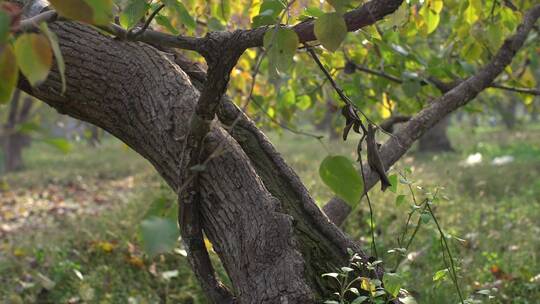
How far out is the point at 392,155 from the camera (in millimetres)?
2551

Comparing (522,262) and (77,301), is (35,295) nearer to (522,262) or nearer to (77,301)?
(77,301)

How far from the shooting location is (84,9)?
1.00m

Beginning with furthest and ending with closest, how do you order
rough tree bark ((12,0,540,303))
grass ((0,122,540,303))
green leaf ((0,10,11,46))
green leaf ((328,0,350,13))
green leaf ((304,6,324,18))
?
grass ((0,122,540,303)) < rough tree bark ((12,0,540,303)) < green leaf ((304,6,324,18)) < green leaf ((328,0,350,13)) < green leaf ((0,10,11,46))

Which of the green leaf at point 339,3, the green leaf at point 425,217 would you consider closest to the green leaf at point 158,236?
the green leaf at point 339,3

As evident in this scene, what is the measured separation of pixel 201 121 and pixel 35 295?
272 cm

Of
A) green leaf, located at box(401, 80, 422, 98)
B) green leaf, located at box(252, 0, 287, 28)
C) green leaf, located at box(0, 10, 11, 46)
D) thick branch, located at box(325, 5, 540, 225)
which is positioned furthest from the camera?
green leaf, located at box(401, 80, 422, 98)

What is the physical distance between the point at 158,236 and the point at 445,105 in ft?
6.71

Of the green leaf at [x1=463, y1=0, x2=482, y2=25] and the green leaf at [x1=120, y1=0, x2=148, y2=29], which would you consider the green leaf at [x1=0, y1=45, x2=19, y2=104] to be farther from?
the green leaf at [x1=463, y1=0, x2=482, y2=25]

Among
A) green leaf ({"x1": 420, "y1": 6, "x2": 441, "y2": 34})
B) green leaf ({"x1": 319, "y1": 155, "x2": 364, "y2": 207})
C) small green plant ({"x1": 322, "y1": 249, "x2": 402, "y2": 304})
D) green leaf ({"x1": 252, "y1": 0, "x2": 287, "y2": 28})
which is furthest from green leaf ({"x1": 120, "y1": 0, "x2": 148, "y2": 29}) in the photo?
green leaf ({"x1": 420, "y1": 6, "x2": 441, "y2": 34})

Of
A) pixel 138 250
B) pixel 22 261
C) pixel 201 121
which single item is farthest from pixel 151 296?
pixel 201 121

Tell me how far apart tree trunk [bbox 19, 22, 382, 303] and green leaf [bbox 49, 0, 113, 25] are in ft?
2.78

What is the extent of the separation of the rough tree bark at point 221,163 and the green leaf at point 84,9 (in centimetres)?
68

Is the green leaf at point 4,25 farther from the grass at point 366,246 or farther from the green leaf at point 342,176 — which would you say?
the grass at point 366,246

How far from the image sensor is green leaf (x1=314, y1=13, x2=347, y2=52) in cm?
127
